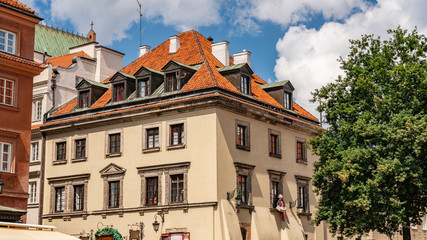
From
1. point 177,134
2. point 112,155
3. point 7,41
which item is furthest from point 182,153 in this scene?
point 7,41

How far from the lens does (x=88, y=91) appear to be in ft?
154

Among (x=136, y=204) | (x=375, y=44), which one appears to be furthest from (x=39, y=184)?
(x=375, y=44)

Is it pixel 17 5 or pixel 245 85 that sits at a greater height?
pixel 17 5

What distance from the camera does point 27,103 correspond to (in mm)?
33375

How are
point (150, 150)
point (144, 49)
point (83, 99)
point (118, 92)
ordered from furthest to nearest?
point (144, 49), point (83, 99), point (118, 92), point (150, 150)

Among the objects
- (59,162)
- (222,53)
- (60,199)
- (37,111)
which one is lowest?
(60,199)

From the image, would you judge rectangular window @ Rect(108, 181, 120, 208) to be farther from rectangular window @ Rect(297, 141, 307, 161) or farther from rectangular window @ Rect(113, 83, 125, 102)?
rectangular window @ Rect(297, 141, 307, 161)

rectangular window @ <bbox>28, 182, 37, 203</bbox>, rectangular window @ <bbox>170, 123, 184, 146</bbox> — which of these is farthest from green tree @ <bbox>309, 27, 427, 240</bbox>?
rectangular window @ <bbox>28, 182, 37, 203</bbox>

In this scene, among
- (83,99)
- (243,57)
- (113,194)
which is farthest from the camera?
(243,57)

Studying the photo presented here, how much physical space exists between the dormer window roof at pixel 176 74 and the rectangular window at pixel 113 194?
7262 millimetres

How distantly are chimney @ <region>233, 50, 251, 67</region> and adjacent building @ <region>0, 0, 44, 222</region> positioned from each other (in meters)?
18.7

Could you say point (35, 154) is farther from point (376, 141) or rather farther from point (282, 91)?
point (376, 141)

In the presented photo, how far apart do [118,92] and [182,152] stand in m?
7.39

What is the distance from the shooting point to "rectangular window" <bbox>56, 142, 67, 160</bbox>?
46.7 metres
